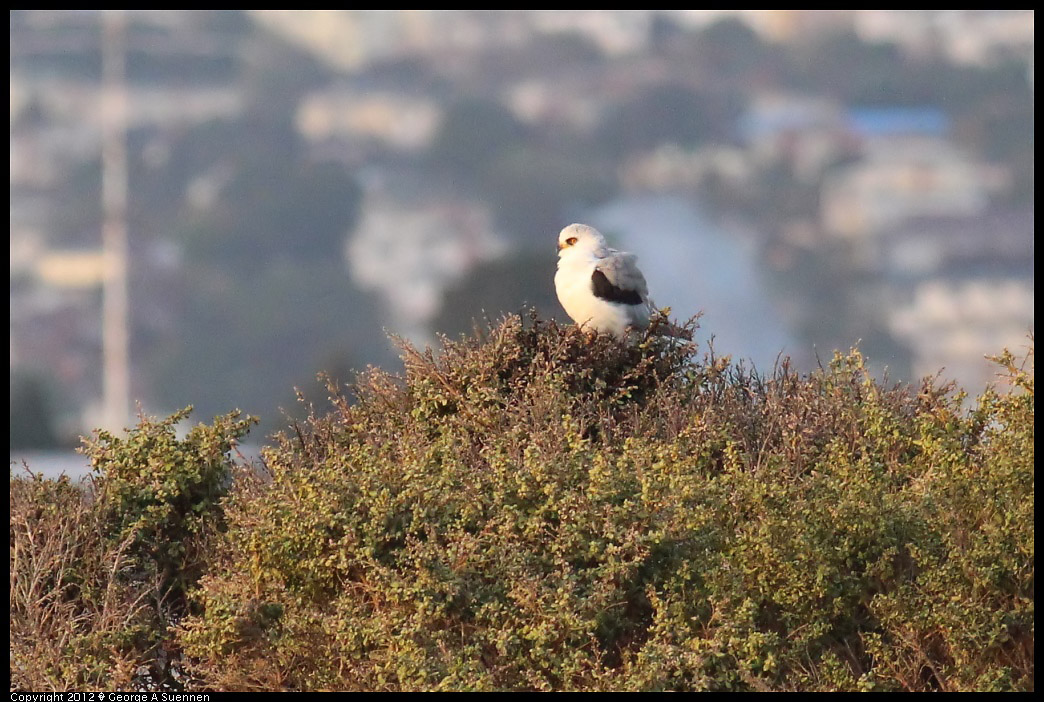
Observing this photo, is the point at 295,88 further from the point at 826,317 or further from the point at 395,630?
the point at 395,630

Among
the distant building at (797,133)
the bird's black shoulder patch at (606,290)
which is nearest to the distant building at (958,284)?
the distant building at (797,133)

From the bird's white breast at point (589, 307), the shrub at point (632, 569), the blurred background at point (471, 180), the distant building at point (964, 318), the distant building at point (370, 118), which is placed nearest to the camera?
the shrub at point (632, 569)

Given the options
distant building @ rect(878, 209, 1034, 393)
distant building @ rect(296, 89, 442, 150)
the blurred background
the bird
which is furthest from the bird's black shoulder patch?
distant building @ rect(296, 89, 442, 150)

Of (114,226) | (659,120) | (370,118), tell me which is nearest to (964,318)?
(659,120)

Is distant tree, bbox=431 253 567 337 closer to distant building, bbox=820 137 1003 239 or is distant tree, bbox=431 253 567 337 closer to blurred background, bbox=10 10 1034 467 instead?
blurred background, bbox=10 10 1034 467

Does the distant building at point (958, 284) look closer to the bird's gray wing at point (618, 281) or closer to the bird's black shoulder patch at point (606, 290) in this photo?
the bird's gray wing at point (618, 281)

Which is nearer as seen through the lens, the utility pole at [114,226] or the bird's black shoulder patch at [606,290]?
the bird's black shoulder patch at [606,290]

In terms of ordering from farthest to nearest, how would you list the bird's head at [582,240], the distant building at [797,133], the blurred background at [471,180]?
1. the distant building at [797,133]
2. the blurred background at [471,180]
3. the bird's head at [582,240]
